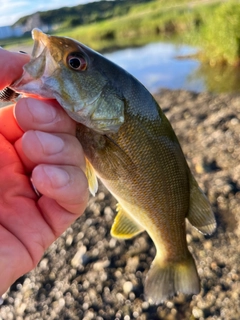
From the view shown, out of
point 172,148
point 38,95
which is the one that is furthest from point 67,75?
point 172,148

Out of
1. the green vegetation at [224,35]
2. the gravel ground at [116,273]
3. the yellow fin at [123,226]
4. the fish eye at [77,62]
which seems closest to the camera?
the fish eye at [77,62]

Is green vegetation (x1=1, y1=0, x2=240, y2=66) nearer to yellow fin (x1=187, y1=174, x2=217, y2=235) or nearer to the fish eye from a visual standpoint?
yellow fin (x1=187, y1=174, x2=217, y2=235)

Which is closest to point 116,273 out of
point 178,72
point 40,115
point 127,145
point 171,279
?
point 171,279

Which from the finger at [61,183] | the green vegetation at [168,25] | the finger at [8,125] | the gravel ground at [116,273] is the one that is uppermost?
the finger at [8,125]

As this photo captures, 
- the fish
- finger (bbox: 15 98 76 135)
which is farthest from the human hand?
the fish

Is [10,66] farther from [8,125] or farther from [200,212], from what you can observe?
[200,212]

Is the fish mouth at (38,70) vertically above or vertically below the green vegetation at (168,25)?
→ above

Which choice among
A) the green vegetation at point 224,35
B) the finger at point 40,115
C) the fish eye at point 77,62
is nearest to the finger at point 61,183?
the finger at point 40,115

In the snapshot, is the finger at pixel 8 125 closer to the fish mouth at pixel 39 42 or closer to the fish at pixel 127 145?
the fish at pixel 127 145
